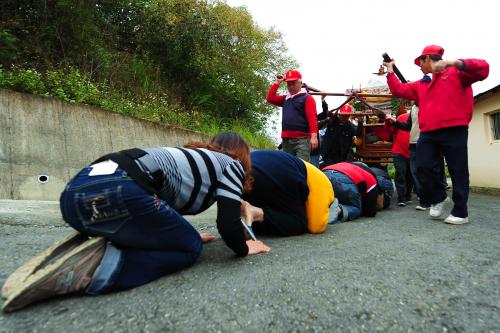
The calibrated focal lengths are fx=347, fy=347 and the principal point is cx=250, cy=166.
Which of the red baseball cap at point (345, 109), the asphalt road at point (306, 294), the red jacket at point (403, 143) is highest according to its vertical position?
the red baseball cap at point (345, 109)

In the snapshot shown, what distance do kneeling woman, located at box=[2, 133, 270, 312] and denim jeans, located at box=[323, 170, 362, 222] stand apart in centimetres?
198

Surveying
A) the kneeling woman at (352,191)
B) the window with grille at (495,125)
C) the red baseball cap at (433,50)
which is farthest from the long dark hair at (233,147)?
the window with grille at (495,125)

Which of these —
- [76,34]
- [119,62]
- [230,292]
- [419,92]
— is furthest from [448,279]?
[119,62]

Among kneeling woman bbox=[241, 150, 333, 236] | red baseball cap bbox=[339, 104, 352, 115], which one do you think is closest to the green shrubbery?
red baseball cap bbox=[339, 104, 352, 115]

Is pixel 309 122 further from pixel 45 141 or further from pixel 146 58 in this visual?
pixel 146 58

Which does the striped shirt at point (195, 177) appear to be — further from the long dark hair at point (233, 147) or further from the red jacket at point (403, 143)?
the red jacket at point (403, 143)

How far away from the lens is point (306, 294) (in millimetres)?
1450

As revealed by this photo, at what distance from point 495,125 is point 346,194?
7617 mm

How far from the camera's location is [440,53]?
11.3 ft

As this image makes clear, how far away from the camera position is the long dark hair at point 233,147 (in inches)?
82.2

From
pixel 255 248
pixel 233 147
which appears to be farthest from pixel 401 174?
pixel 233 147

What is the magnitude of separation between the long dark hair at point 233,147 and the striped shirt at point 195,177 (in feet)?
0.44

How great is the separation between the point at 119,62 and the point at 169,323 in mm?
7909

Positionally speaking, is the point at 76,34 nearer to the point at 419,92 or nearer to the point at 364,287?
the point at 419,92
